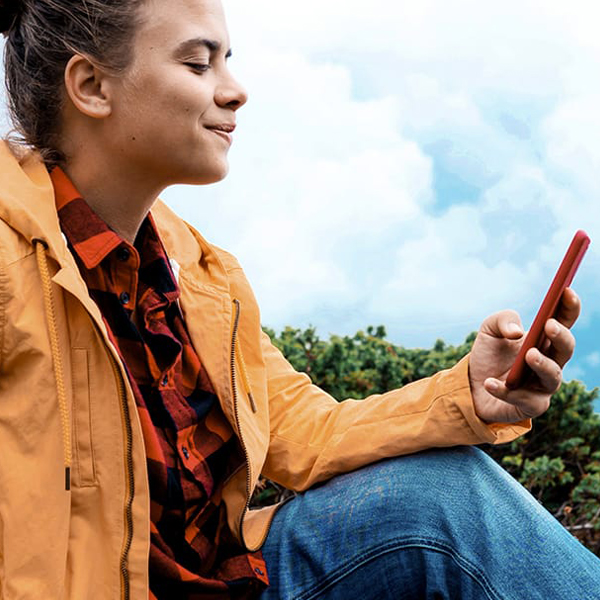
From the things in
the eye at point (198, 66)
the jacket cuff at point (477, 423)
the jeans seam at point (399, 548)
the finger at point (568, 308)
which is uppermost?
the eye at point (198, 66)

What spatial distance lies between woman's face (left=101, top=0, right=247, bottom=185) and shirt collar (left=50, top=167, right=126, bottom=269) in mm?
130

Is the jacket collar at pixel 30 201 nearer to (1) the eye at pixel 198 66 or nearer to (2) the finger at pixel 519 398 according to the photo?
(1) the eye at pixel 198 66

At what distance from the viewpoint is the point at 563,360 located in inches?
80.0

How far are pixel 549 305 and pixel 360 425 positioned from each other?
57 cm

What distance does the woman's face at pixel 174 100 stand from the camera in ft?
6.82

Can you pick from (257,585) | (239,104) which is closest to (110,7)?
(239,104)

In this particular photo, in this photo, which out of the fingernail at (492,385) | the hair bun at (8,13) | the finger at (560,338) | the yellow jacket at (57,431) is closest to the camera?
the yellow jacket at (57,431)

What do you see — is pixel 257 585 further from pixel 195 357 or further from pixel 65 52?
pixel 65 52

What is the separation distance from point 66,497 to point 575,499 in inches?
111

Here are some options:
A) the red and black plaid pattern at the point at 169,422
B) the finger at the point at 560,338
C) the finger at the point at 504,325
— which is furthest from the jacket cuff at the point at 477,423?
the red and black plaid pattern at the point at 169,422

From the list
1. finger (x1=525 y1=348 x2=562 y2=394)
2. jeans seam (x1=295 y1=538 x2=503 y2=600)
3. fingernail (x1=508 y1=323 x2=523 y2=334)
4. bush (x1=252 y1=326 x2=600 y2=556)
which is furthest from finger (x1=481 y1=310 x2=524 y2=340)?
bush (x1=252 y1=326 x2=600 y2=556)

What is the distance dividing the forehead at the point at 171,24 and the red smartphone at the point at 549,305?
91 cm

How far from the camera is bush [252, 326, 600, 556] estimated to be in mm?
4086

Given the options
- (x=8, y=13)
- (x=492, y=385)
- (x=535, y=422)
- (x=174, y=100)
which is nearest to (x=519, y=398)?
(x=492, y=385)
